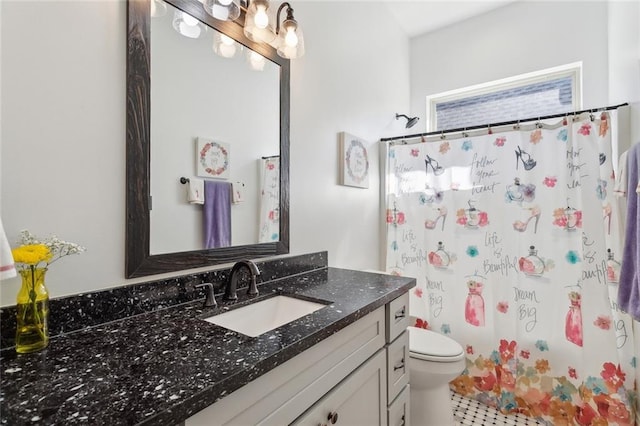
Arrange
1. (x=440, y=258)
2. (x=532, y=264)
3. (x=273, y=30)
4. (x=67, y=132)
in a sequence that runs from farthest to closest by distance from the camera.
→ 1. (x=440, y=258)
2. (x=532, y=264)
3. (x=273, y=30)
4. (x=67, y=132)

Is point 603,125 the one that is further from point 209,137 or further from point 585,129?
point 209,137

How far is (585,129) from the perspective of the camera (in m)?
1.73

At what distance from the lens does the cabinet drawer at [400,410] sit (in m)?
1.27

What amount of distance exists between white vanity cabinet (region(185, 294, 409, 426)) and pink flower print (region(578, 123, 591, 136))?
1.48 metres

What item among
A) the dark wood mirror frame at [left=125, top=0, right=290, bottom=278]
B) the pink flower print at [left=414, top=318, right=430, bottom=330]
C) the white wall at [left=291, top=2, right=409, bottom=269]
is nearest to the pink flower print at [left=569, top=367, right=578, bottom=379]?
the pink flower print at [left=414, top=318, right=430, bottom=330]

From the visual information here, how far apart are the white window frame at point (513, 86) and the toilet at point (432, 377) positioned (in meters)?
1.90

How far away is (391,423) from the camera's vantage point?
126cm

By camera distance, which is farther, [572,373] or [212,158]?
[572,373]

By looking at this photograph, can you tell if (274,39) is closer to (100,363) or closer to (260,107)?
(260,107)

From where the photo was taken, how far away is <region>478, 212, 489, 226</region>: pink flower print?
6.54 feet

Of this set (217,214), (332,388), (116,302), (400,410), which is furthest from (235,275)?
(400,410)

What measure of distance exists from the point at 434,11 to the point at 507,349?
99.7 inches

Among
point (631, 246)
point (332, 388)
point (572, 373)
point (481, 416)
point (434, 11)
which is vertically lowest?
point (481, 416)

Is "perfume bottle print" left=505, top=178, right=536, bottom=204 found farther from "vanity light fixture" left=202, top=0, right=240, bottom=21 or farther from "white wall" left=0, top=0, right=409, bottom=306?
"white wall" left=0, top=0, right=409, bottom=306
